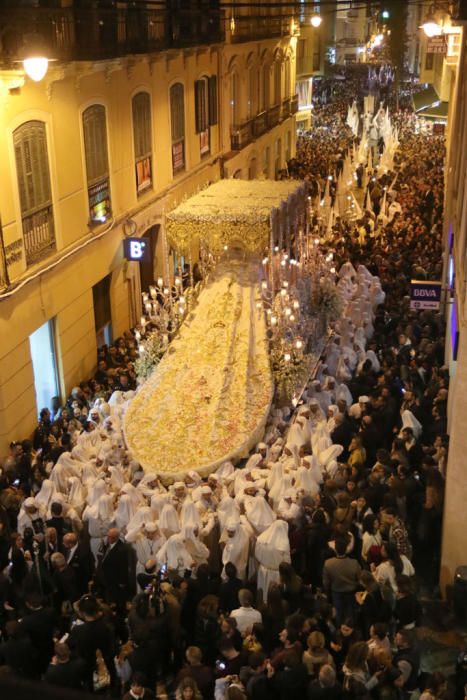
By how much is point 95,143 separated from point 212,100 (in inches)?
383

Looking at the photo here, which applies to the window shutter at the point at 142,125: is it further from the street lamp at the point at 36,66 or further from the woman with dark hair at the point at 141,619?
the woman with dark hair at the point at 141,619

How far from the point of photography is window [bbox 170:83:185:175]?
2061 cm

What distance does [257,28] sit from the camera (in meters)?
29.3

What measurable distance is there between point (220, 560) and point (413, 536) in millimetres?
2459

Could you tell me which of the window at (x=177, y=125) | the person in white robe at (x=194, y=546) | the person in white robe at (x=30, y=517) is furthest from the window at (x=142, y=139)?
the person in white robe at (x=194, y=546)

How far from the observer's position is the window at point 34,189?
12.5 metres

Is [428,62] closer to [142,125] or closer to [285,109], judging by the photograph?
[285,109]

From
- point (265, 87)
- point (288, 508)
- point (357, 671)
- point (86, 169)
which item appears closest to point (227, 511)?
point (288, 508)

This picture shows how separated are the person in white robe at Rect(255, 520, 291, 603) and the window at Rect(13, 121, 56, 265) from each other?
6.63 m

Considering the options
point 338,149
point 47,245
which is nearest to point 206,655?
point 47,245

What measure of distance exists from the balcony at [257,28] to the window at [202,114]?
2390 mm

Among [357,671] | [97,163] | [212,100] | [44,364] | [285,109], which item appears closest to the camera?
[357,671]

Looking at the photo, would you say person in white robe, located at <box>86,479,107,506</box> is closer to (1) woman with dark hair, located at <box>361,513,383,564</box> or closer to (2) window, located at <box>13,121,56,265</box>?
(1) woman with dark hair, located at <box>361,513,383,564</box>

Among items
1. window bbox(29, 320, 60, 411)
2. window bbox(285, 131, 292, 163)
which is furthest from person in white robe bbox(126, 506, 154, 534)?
window bbox(285, 131, 292, 163)
